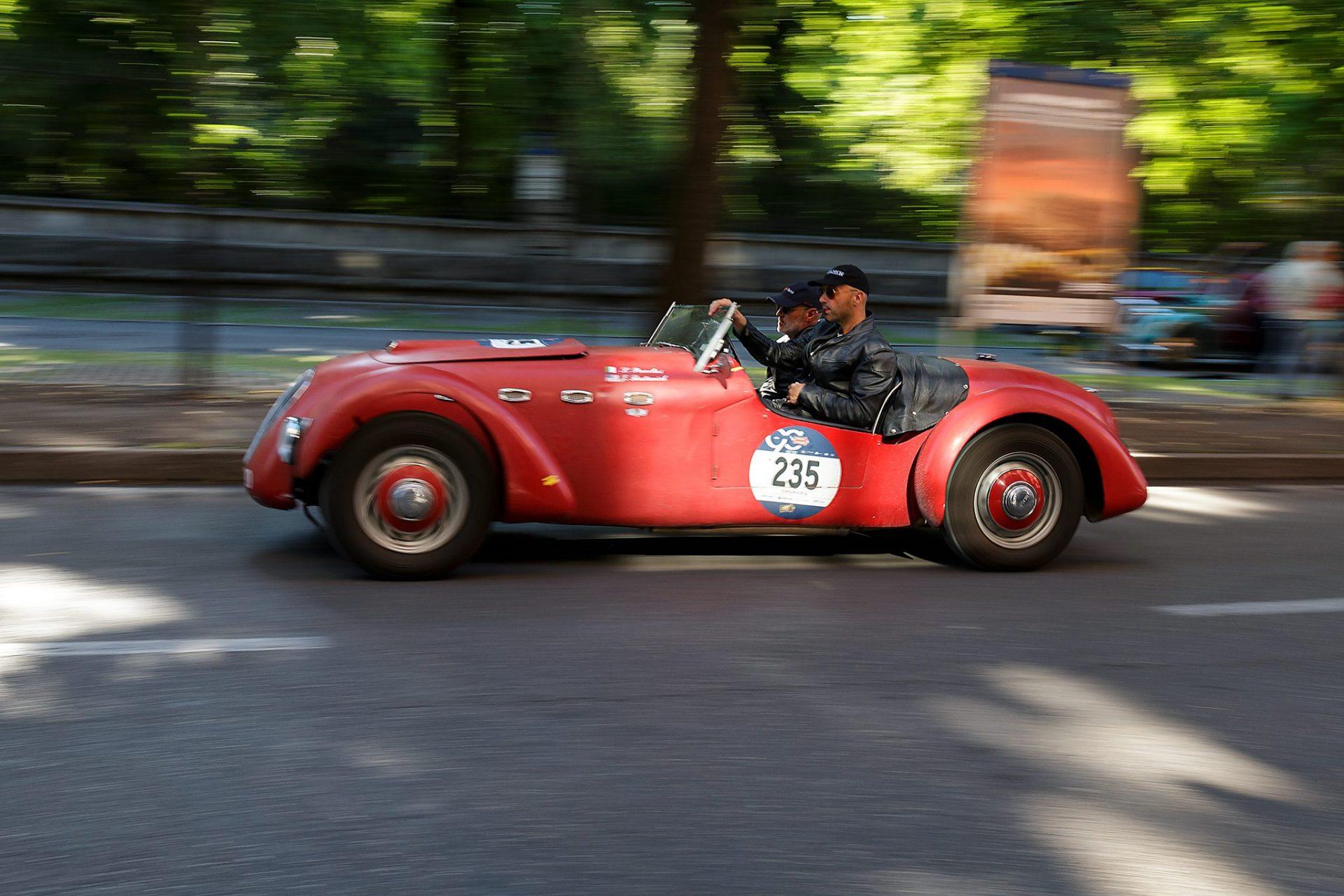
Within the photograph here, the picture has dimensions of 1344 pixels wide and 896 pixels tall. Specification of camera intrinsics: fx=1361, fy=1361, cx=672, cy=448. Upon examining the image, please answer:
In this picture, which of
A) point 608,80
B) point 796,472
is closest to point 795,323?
point 796,472

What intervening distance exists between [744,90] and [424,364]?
38.8ft

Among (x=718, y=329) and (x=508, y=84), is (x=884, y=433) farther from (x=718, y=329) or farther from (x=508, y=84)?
(x=508, y=84)

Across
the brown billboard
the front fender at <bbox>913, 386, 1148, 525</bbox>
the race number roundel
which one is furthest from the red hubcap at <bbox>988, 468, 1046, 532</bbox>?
the brown billboard

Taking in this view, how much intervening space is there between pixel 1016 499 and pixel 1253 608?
1138 millimetres

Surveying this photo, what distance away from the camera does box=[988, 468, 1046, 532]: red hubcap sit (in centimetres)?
645

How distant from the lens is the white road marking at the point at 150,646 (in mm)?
4695

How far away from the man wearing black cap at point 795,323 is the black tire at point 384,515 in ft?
4.86

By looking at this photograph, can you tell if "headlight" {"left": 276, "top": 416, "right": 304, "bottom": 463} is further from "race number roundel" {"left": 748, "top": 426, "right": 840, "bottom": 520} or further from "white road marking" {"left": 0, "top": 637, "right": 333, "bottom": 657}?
"race number roundel" {"left": 748, "top": 426, "right": 840, "bottom": 520}

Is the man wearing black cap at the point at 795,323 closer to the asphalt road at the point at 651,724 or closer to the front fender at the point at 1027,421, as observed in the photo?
the front fender at the point at 1027,421

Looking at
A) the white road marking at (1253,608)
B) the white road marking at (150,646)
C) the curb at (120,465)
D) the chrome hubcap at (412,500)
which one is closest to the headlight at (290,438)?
the chrome hubcap at (412,500)

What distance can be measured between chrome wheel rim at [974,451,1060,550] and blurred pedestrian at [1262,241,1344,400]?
8968 millimetres

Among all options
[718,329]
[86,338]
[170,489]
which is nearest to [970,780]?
[718,329]

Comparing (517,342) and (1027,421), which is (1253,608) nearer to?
(1027,421)

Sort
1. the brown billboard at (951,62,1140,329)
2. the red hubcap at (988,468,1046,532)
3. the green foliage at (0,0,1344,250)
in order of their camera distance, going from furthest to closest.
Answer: the green foliage at (0,0,1344,250), the brown billboard at (951,62,1140,329), the red hubcap at (988,468,1046,532)
